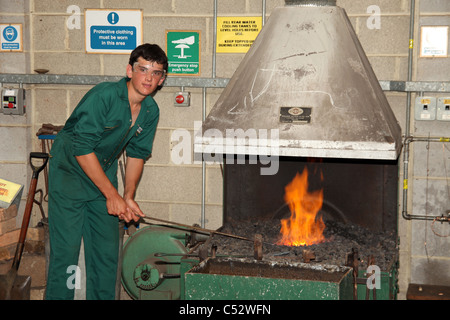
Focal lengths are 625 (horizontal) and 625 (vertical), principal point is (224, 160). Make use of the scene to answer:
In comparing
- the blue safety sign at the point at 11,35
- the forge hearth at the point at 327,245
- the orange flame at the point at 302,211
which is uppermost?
the blue safety sign at the point at 11,35

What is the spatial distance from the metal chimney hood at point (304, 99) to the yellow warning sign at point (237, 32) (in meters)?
0.52

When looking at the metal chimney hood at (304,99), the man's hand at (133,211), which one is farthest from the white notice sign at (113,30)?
the man's hand at (133,211)

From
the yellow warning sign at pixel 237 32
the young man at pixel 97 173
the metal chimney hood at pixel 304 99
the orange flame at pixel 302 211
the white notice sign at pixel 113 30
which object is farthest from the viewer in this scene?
the white notice sign at pixel 113 30

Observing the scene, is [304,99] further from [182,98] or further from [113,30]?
[113,30]

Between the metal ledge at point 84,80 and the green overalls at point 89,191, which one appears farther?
the metal ledge at point 84,80

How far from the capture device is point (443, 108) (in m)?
3.83

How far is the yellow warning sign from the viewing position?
13.3 feet

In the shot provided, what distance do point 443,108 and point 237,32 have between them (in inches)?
54.4

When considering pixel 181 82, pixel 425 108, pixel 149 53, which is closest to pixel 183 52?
pixel 181 82

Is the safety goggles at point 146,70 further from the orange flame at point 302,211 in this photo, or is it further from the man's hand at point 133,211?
the orange flame at point 302,211

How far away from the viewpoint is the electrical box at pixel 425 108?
3.84 meters

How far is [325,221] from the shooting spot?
3.94 m
